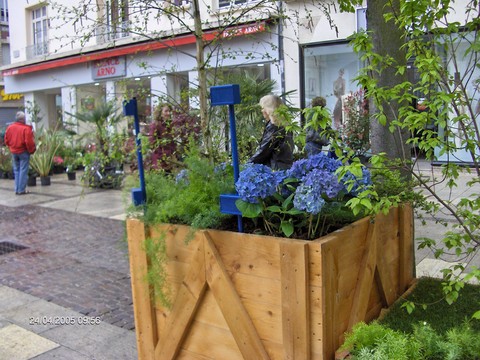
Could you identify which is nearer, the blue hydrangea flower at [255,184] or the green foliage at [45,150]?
the blue hydrangea flower at [255,184]

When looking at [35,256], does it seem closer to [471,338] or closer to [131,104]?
[131,104]

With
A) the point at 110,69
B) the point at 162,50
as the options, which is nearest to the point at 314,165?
the point at 162,50

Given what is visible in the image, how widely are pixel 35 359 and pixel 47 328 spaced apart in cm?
59

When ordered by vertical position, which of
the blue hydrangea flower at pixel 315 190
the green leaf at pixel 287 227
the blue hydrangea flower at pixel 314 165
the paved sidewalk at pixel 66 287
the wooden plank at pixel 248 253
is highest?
the blue hydrangea flower at pixel 314 165

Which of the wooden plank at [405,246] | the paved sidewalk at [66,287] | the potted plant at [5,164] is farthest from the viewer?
the potted plant at [5,164]

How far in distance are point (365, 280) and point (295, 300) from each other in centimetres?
58

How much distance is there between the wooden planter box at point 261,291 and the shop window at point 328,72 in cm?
1076

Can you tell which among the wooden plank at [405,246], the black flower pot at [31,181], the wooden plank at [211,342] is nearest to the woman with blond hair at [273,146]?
the wooden plank at [405,246]

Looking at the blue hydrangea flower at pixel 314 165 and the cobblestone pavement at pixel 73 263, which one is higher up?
the blue hydrangea flower at pixel 314 165

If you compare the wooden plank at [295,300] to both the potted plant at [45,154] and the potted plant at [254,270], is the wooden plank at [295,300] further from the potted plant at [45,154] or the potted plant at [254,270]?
the potted plant at [45,154]

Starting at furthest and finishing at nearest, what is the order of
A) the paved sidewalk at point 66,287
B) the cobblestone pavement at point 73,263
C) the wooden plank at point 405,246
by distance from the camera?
the cobblestone pavement at point 73,263
the paved sidewalk at point 66,287
the wooden plank at point 405,246

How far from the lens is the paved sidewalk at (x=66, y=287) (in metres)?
4.04

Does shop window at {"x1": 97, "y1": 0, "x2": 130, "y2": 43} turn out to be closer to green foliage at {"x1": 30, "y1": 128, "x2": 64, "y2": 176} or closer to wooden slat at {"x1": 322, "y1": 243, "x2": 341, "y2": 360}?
wooden slat at {"x1": 322, "y1": 243, "x2": 341, "y2": 360}

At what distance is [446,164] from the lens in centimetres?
276
